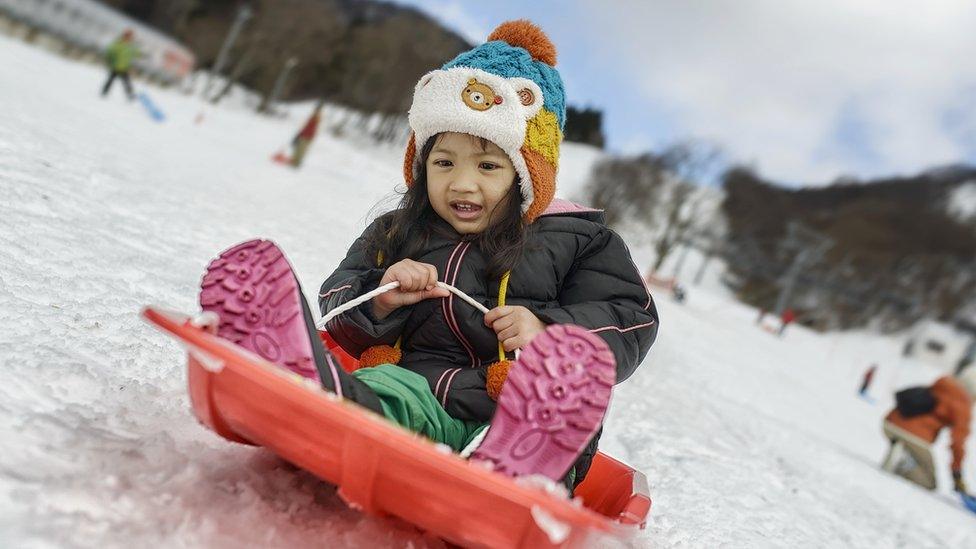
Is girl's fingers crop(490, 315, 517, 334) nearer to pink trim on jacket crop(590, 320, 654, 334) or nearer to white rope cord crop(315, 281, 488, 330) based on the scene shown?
white rope cord crop(315, 281, 488, 330)

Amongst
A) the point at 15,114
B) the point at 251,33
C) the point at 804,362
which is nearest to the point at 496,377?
the point at 15,114

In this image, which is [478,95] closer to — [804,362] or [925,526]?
[925,526]

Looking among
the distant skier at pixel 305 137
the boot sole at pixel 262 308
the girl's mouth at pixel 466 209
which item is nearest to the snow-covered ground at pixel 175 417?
the boot sole at pixel 262 308

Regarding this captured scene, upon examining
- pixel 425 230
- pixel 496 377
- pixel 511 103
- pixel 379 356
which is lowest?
pixel 379 356

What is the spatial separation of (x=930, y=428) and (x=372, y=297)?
6.20 metres

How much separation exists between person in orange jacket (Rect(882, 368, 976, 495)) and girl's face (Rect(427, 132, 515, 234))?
5.72 metres

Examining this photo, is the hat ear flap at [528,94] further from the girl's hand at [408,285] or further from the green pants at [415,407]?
the green pants at [415,407]

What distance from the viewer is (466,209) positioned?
1698mm

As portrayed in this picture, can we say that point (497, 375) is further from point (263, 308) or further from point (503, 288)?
point (263, 308)

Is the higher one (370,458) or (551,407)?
(551,407)

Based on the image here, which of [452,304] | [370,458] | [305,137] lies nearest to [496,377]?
[452,304]

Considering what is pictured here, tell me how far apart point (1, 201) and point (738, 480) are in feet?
10.8

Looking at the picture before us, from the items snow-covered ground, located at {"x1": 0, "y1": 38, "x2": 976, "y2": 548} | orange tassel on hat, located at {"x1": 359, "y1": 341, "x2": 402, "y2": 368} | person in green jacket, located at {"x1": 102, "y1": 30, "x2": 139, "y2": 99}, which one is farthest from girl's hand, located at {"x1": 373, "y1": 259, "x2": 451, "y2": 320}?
person in green jacket, located at {"x1": 102, "y1": 30, "x2": 139, "y2": 99}

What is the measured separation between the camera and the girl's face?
168 centimetres
